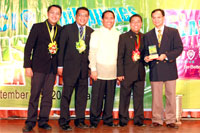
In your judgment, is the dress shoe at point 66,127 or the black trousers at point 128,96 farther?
the black trousers at point 128,96

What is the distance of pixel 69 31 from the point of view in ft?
12.5

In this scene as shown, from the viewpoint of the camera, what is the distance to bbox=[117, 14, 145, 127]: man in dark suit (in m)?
3.88

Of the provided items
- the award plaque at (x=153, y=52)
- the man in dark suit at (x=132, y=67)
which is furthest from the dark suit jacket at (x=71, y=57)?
the award plaque at (x=153, y=52)

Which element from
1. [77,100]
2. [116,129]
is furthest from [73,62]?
[116,129]

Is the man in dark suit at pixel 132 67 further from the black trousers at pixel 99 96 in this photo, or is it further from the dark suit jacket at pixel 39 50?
the dark suit jacket at pixel 39 50

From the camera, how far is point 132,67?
12.8 feet

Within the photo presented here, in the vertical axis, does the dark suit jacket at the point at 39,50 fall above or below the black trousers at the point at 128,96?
above

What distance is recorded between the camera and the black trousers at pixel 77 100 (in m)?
3.80

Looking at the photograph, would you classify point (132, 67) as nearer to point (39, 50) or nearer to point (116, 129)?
point (116, 129)

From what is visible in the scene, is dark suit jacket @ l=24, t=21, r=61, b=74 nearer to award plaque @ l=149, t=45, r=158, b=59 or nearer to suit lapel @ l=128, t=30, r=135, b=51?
suit lapel @ l=128, t=30, r=135, b=51

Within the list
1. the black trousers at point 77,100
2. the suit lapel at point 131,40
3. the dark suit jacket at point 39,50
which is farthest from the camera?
the suit lapel at point 131,40

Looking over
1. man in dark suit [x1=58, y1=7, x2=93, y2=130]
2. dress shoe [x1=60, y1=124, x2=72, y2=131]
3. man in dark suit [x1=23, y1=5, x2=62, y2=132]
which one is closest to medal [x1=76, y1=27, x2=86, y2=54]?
man in dark suit [x1=58, y1=7, x2=93, y2=130]

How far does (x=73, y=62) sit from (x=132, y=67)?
88 centimetres

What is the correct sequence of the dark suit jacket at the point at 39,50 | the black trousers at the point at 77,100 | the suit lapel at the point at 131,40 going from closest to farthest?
the dark suit jacket at the point at 39,50
the black trousers at the point at 77,100
the suit lapel at the point at 131,40
